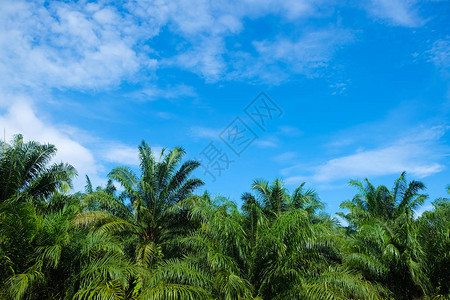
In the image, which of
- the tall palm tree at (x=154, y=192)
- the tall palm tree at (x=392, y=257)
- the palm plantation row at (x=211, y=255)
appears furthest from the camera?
the tall palm tree at (x=154, y=192)

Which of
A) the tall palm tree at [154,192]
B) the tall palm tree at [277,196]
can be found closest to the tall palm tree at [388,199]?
Answer: the tall palm tree at [277,196]

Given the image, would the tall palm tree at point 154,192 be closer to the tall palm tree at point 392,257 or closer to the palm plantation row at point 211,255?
the palm plantation row at point 211,255

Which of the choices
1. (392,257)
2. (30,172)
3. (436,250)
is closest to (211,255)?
(392,257)

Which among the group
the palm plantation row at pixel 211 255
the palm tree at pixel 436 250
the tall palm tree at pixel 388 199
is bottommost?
the palm plantation row at pixel 211 255

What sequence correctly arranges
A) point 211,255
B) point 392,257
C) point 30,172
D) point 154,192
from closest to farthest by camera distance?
point 211,255 < point 392,257 < point 154,192 < point 30,172

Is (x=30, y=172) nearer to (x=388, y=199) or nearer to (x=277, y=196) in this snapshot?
(x=277, y=196)

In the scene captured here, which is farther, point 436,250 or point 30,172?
point 30,172

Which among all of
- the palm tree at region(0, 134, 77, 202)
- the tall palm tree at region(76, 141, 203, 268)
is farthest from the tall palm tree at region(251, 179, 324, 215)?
the palm tree at region(0, 134, 77, 202)

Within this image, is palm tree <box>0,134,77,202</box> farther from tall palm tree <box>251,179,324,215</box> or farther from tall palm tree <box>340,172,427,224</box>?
tall palm tree <box>340,172,427,224</box>

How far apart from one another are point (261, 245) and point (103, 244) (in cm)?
478

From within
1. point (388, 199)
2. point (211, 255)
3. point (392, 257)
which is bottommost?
point (211, 255)

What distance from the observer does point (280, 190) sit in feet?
57.9

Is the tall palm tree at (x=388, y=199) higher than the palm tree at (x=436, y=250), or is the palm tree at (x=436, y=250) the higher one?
the tall palm tree at (x=388, y=199)

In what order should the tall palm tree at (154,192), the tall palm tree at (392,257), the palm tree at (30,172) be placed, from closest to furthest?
the tall palm tree at (392,257) < the tall palm tree at (154,192) < the palm tree at (30,172)
